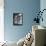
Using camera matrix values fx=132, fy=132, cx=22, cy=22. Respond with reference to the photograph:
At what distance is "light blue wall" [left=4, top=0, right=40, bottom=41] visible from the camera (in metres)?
5.30

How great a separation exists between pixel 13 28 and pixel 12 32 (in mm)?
168

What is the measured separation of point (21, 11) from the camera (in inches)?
210

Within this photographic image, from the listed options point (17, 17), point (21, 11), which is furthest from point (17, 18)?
point (21, 11)

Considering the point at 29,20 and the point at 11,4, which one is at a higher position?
the point at 11,4

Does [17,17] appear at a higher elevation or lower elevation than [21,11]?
lower

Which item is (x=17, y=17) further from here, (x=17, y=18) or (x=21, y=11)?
(x=21, y=11)

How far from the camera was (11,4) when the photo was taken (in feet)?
17.4

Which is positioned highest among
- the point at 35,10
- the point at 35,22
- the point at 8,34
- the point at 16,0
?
the point at 16,0

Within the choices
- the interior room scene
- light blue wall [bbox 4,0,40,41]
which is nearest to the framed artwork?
the interior room scene

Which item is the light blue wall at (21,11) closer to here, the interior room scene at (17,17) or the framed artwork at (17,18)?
the interior room scene at (17,17)

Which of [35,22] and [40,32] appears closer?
[40,32]

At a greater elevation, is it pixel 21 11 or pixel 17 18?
pixel 21 11

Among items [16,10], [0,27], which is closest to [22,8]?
[16,10]

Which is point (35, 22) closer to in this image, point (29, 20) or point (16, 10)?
point (29, 20)
